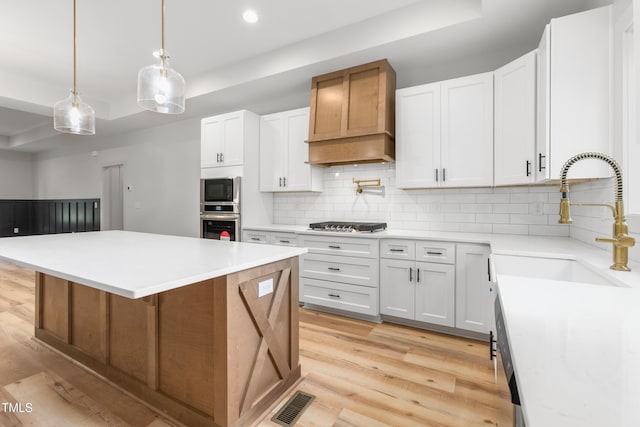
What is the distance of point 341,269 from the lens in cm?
321

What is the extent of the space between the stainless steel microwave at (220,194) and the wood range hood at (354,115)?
42.5 inches

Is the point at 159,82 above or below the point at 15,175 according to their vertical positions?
below

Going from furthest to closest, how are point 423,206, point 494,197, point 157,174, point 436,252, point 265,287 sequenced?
point 157,174, point 423,206, point 494,197, point 436,252, point 265,287

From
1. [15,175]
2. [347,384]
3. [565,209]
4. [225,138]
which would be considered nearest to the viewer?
[565,209]

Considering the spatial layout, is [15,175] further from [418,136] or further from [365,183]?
[418,136]

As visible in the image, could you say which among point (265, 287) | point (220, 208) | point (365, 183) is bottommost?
point (265, 287)

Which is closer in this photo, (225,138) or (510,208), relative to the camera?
(510,208)

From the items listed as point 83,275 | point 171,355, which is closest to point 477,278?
point 171,355

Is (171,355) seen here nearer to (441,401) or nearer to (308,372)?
→ (308,372)

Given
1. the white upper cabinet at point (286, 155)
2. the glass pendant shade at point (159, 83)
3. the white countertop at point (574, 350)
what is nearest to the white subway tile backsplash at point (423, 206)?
the white upper cabinet at point (286, 155)

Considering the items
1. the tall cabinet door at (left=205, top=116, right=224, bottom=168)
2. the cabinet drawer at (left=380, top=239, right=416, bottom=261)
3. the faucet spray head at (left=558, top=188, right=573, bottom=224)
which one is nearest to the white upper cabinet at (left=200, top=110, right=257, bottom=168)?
the tall cabinet door at (left=205, top=116, right=224, bottom=168)

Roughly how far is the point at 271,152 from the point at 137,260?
2692 mm

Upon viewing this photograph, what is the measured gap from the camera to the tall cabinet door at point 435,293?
273cm

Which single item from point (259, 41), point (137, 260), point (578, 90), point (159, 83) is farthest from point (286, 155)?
point (578, 90)
